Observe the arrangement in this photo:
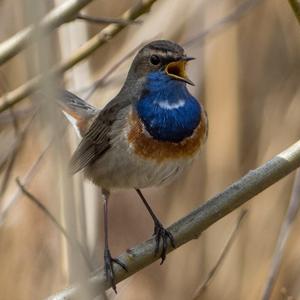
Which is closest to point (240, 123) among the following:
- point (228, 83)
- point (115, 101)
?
point (228, 83)

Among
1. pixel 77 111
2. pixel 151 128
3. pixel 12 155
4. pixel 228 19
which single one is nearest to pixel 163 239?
pixel 151 128

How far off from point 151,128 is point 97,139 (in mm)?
300

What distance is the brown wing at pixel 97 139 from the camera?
114 inches

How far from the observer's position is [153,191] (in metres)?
4.24

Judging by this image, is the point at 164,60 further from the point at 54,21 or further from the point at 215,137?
the point at 215,137

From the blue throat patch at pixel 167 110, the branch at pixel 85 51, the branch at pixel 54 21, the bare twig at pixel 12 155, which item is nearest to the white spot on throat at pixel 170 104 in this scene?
the blue throat patch at pixel 167 110

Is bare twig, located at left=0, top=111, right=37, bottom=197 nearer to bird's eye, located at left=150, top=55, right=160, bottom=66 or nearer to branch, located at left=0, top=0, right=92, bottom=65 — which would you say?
branch, located at left=0, top=0, right=92, bottom=65

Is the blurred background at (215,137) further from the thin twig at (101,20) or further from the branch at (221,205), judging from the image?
the branch at (221,205)

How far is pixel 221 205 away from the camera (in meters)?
2.27

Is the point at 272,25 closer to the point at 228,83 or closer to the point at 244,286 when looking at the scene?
the point at 228,83

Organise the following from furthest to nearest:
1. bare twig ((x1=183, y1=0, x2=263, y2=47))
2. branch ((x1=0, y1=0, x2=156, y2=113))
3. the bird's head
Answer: bare twig ((x1=183, y1=0, x2=263, y2=47)), the bird's head, branch ((x1=0, y1=0, x2=156, y2=113))

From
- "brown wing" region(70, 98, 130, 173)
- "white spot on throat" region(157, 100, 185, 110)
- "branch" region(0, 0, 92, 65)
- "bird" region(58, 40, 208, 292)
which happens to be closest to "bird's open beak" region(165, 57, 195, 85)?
"bird" region(58, 40, 208, 292)

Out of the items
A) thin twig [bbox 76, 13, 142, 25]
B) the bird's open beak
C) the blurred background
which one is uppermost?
thin twig [bbox 76, 13, 142, 25]

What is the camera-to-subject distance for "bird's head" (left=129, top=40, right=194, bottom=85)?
266 cm
